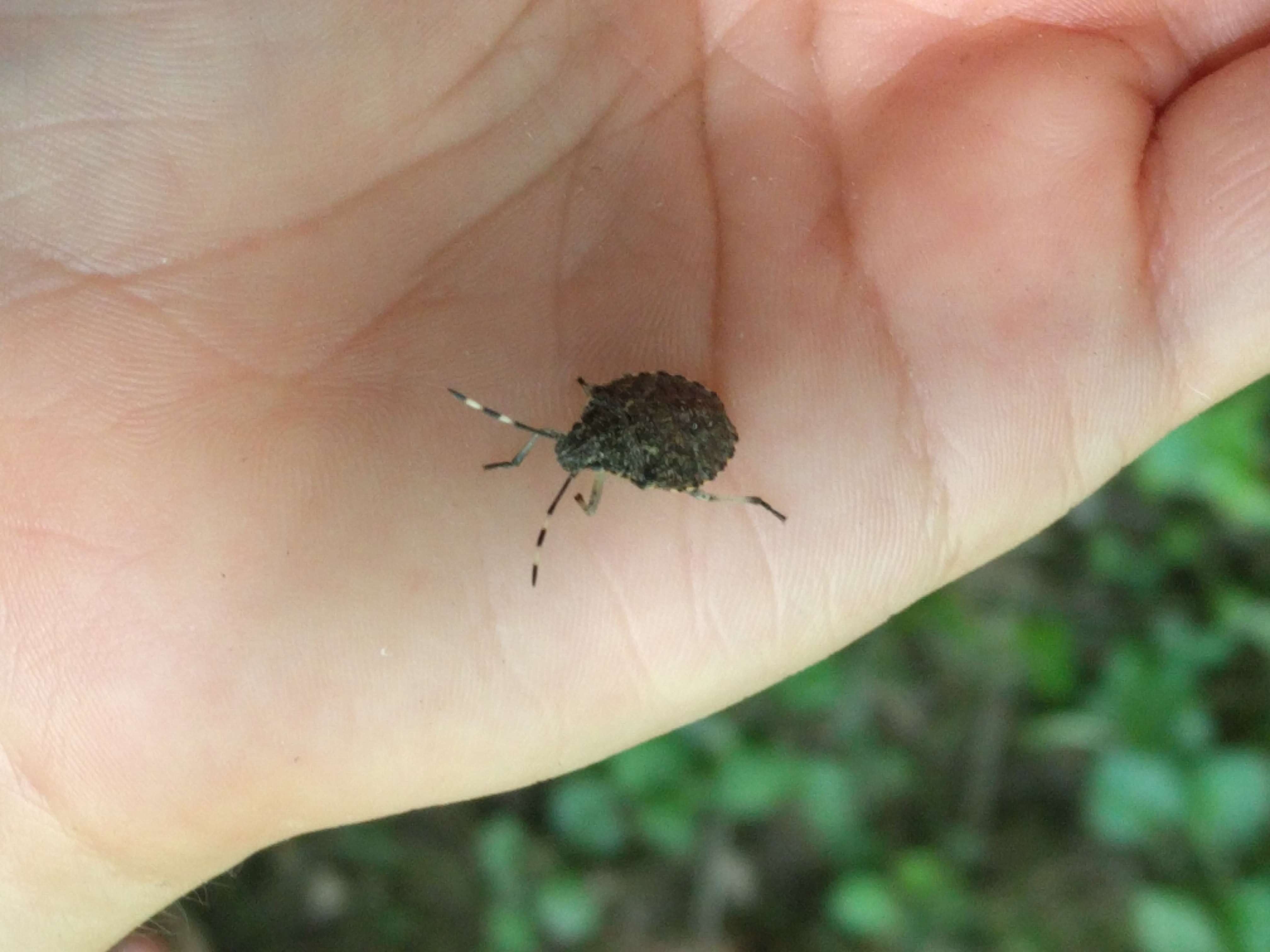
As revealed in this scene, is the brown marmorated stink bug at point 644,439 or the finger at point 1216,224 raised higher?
the finger at point 1216,224

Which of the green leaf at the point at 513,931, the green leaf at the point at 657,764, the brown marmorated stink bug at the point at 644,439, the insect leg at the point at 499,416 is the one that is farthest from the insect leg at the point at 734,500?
the green leaf at the point at 513,931

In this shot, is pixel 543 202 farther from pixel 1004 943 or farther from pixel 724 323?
pixel 1004 943

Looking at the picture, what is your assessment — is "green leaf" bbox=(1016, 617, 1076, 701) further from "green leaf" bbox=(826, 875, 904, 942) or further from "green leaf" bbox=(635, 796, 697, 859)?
"green leaf" bbox=(635, 796, 697, 859)

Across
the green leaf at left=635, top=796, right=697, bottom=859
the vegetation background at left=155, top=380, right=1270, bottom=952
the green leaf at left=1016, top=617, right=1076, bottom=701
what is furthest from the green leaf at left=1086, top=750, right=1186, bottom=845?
the green leaf at left=635, top=796, right=697, bottom=859

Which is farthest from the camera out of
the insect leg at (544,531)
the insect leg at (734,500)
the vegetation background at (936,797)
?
the vegetation background at (936,797)

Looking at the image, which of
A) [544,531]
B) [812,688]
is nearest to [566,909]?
[812,688]

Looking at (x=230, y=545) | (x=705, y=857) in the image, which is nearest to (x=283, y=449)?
(x=230, y=545)

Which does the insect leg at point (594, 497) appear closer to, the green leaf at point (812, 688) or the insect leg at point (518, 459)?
the insect leg at point (518, 459)
